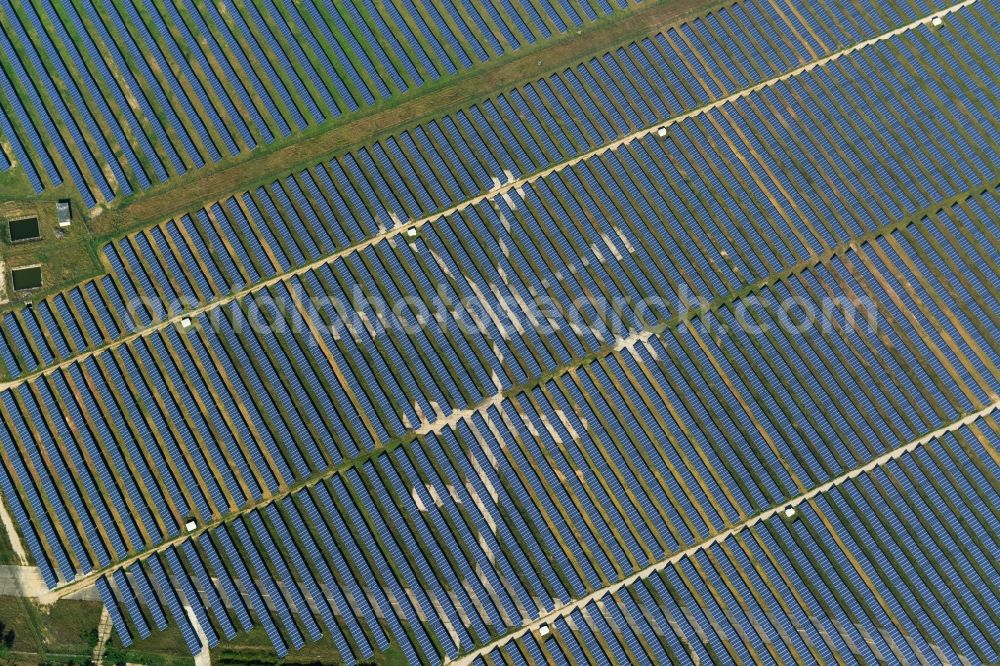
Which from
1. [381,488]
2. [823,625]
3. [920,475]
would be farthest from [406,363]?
[920,475]

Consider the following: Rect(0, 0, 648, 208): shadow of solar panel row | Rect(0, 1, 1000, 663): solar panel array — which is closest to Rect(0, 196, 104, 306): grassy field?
Rect(0, 1, 1000, 663): solar panel array

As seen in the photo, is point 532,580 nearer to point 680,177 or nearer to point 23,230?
point 680,177

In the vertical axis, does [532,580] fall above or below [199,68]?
below

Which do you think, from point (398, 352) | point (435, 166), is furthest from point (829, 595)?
point (435, 166)

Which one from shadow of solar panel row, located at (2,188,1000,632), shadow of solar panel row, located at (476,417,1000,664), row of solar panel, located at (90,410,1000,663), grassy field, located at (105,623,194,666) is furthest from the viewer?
shadow of solar panel row, located at (2,188,1000,632)

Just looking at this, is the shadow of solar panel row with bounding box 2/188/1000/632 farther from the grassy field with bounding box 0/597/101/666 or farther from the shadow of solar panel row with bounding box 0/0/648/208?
the shadow of solar panel row with bounding box 0/0/648/208
